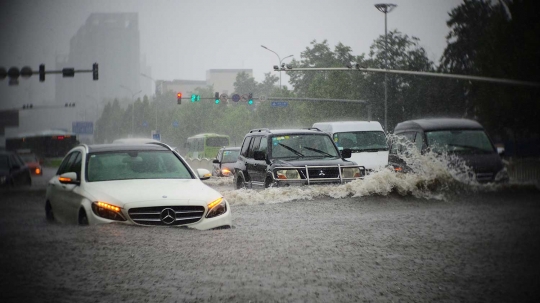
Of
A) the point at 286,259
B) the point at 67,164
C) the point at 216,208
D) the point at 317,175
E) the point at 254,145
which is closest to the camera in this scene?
the point at 286,259

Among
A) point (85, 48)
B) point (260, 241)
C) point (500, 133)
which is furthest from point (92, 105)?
point (500, 133)

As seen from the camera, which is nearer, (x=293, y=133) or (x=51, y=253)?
(x=51, y=253)

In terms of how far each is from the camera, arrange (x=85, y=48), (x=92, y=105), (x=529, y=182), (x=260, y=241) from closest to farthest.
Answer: (x=260, y=241) < (x=85, y=48) < (x=529, y=182) < (x=92, y=105)

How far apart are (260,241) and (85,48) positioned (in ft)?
15.8

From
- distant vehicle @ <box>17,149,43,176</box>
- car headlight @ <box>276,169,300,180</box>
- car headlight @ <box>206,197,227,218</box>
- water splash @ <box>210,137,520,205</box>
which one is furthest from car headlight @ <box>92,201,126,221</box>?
car headlight @ <box>276,169,300,180</box>

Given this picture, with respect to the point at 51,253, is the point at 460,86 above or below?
above

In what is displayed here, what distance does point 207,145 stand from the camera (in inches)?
2277

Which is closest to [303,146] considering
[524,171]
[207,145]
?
[524,171]

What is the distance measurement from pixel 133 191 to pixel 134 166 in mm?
1351

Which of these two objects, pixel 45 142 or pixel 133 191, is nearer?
pixel 133 191

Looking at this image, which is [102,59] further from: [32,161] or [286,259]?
[286,259]

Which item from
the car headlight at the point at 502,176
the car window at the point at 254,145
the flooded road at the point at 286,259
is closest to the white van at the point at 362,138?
the car window at the point at 254,145

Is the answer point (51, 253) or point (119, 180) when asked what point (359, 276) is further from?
point (119, 180)

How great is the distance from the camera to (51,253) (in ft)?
26.7
